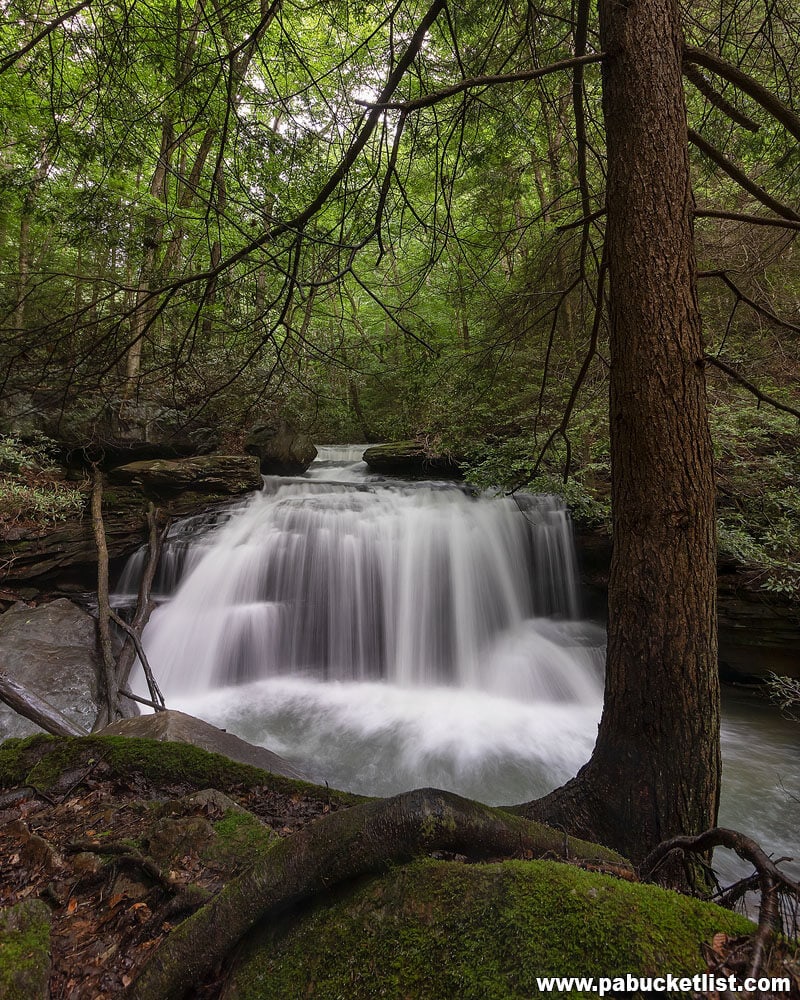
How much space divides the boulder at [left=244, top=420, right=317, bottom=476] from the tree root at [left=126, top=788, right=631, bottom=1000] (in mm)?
10746

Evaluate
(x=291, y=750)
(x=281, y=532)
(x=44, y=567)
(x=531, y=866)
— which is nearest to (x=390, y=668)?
(x=291, y=750)

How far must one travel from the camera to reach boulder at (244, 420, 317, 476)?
11469 mm

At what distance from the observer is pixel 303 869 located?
1260 millimetres

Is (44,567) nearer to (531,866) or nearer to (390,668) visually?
(390,668)

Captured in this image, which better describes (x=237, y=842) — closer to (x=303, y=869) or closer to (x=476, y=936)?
(x=303, y=869)

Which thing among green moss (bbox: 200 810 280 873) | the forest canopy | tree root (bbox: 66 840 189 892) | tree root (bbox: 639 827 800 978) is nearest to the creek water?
the forest canopy

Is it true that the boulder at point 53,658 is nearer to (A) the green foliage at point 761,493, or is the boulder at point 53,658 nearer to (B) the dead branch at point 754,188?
(B) the dead branch at point 754,188

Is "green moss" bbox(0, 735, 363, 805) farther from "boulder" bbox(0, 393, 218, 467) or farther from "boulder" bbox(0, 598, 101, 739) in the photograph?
"boulder" bbox(0, 393, 218, 467)

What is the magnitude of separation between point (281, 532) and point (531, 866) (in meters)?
7.88

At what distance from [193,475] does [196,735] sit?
20.2 ft

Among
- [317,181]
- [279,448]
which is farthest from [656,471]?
[279,448]

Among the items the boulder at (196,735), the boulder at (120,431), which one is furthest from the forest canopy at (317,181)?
the boulder at (120,431)

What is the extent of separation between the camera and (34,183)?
299 cm

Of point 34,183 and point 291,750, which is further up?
point 34,183
